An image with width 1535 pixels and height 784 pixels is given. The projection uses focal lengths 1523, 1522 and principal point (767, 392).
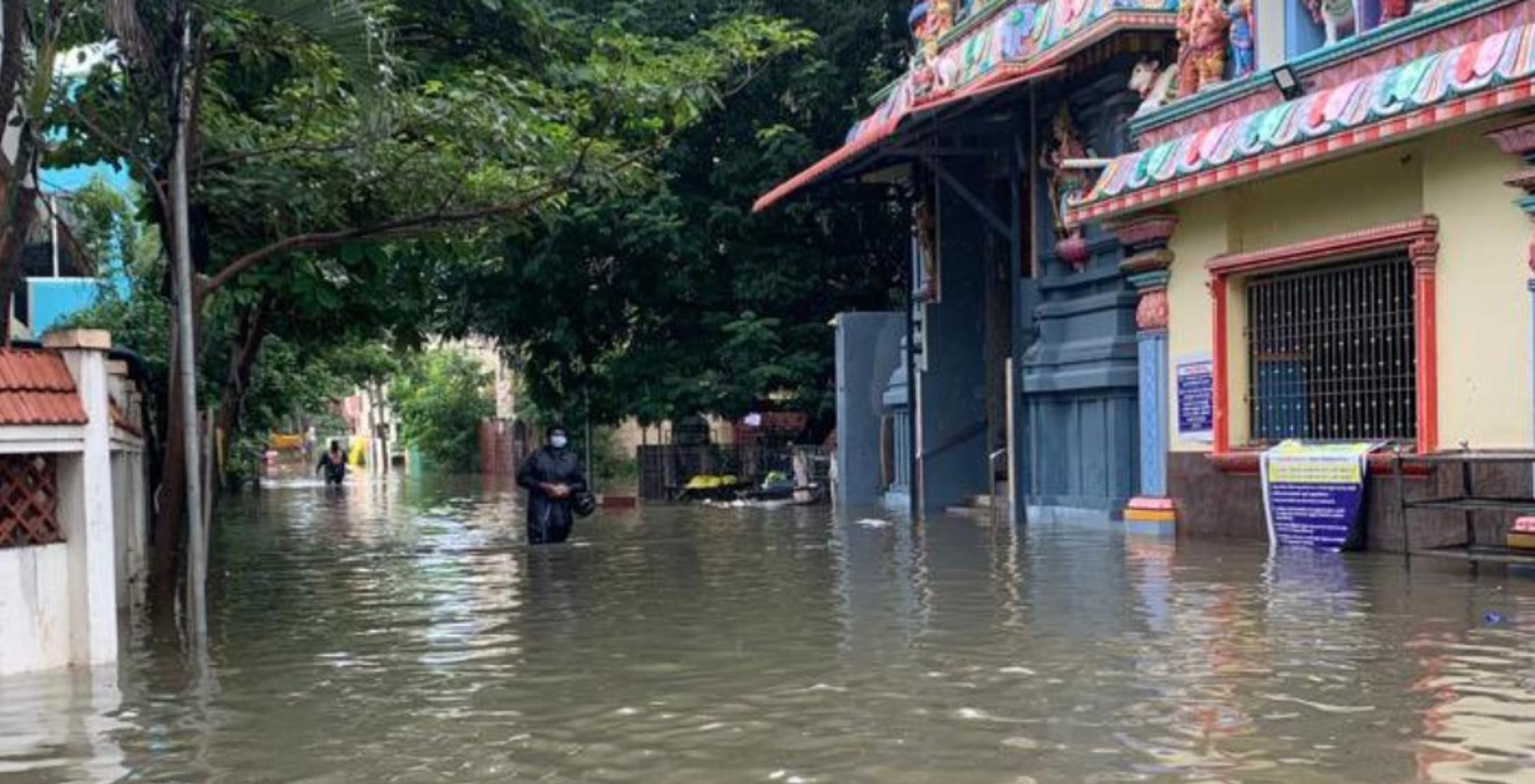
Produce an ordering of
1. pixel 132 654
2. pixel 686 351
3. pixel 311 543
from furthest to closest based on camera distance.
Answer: pixel 686 351, pixel 311 543, pixel 132 654

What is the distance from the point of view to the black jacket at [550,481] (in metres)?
16.9

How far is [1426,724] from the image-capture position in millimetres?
6270

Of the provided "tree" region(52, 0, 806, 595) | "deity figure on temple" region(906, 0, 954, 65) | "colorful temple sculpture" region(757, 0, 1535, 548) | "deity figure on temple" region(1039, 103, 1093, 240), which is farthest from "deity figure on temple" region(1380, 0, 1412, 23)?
"deity figure on temple" region(906, 0, 954, 65)

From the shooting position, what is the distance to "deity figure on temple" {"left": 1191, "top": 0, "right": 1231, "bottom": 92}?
1552cm

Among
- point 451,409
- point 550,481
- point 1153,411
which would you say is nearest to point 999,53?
point 1153,411

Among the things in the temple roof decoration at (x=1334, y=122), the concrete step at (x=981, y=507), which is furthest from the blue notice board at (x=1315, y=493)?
the concrete step at (x=981, y=507)

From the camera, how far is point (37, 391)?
793cm

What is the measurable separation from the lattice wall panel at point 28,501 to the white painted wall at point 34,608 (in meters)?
0.07

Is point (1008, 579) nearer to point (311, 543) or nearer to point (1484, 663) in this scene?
point (1484, 663)

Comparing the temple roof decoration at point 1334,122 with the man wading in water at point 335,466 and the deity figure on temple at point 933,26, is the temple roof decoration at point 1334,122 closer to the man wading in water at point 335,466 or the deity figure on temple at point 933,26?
the deity figure on temple at point 933,26

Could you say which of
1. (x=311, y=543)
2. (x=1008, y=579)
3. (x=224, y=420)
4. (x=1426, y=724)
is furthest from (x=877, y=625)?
(x=311, y=543)

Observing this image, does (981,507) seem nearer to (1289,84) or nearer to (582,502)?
(582,502)

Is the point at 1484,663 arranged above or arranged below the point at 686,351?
below

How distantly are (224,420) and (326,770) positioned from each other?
1023cm
